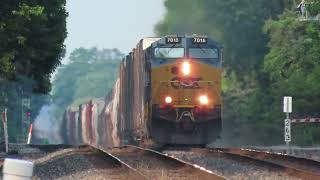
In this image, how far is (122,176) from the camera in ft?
49.6

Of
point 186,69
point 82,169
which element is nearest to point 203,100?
point 186,69

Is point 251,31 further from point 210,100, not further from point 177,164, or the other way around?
point 177,164

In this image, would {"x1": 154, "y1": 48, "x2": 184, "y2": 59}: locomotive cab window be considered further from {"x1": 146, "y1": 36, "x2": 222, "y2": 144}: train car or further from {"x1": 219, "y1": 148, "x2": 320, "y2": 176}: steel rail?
{"x1": 219, "y1": 148, "x2": 320, "y2": 176}: steel rail

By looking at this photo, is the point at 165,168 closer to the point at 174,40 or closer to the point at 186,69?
the point at 186,69

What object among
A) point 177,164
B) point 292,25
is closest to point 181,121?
point 177,164

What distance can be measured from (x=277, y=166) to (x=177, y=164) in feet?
6.97

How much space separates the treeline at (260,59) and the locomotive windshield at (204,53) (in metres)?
7.80

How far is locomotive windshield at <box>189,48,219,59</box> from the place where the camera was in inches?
1116

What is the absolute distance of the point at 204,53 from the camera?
28.5 m

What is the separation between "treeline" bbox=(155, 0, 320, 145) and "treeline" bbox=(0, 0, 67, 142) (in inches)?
470

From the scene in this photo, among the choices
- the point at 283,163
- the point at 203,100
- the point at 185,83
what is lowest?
the point at 283,163

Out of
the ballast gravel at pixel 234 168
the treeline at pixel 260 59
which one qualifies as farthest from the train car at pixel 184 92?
the treeline at pixel 260 59

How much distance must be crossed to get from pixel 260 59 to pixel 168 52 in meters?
32.4

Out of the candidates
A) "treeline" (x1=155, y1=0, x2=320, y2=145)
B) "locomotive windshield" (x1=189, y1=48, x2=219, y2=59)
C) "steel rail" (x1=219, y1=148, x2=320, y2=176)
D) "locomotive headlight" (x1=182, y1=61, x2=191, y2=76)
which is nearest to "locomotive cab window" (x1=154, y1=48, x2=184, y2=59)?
"locomotive windshield" (x1=189, y1=48, x2=219, y2=59)
